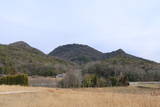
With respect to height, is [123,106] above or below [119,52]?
below

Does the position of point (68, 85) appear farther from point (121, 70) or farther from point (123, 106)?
point (123, 106)

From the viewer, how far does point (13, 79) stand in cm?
5656

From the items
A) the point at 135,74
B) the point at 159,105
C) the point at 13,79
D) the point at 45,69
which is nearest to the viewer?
the point at 159,105

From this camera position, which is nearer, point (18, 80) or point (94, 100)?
point (94, 100)

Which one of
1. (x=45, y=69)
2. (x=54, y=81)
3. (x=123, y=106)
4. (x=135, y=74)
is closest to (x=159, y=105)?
(x=123, y=106)

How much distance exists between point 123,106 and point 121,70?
95294 millimetres

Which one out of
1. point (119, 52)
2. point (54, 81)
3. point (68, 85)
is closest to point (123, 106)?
point (68, 85)

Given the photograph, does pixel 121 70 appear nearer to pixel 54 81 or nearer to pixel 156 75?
pixel 156 75

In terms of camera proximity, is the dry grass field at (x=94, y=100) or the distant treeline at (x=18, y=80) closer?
the dry grass field at (x=94, y=100)

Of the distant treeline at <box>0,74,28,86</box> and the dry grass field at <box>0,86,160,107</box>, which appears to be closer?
the dry grass field at <box>0,86,160,107</box>

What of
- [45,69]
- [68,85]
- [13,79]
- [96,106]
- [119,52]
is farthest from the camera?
[119,52]

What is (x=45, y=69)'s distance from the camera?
12012 cm

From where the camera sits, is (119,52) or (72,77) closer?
(72,77)

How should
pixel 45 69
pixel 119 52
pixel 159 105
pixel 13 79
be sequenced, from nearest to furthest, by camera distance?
pixel 159 105, pixel 13 79, pixel 45 69, pixel 119 52
